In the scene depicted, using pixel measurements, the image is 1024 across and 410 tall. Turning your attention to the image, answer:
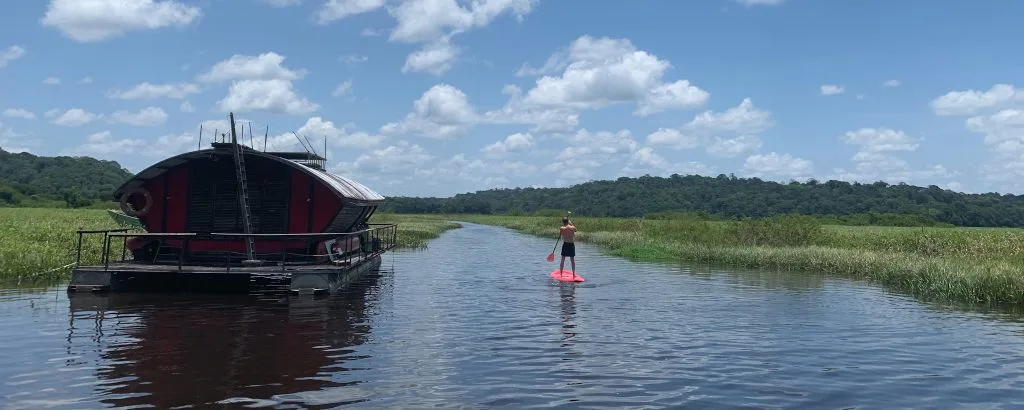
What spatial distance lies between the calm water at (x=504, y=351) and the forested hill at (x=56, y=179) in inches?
3348

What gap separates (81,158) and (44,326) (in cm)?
15652

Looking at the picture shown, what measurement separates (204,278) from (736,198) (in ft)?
516

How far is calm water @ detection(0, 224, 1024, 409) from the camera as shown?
33.8 feet

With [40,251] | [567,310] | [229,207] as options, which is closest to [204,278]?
[229,207]

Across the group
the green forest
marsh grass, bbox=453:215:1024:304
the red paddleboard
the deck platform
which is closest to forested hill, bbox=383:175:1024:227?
the green forest

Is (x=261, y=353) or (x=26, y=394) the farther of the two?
(x=261, y=353)

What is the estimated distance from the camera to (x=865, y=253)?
30.8 meters

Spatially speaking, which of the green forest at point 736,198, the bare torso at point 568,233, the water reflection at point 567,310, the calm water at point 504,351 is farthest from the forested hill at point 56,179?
the calm water at point 504,351

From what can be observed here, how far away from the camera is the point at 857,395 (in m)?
10.7

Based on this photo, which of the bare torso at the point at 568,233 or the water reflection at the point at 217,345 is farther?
the bare torso at the point at 568,233

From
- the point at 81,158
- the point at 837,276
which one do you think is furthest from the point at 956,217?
the point at 81,158

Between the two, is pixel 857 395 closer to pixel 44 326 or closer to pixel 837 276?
pixel 44 326

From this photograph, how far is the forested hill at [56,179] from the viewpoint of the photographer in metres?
91.7

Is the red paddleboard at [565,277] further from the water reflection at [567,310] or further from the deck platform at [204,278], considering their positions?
the deck platform at [204,278]
